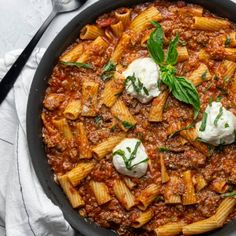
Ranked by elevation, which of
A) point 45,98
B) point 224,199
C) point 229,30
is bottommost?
point 224,199

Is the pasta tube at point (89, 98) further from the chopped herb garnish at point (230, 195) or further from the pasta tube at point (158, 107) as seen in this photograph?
the chopped herb garnish at point (230, 195)

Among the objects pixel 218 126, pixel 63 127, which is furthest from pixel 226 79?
pixel 63 127

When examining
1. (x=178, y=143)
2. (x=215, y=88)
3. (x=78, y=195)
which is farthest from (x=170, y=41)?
(x=78, y=195)

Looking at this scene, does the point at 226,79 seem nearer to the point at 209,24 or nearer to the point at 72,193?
the point at 209,24

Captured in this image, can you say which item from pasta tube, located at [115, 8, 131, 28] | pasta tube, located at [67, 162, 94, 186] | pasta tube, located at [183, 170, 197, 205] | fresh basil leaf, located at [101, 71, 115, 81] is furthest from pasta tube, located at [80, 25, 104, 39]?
pasta tube, located at [183, 170, 197, 205]

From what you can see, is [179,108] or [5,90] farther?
[5,90]

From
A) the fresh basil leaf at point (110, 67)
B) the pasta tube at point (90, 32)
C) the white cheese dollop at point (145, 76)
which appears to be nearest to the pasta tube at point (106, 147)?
the white cheese dollop at point (145, 76)

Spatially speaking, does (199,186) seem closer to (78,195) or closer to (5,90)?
(78,195)
